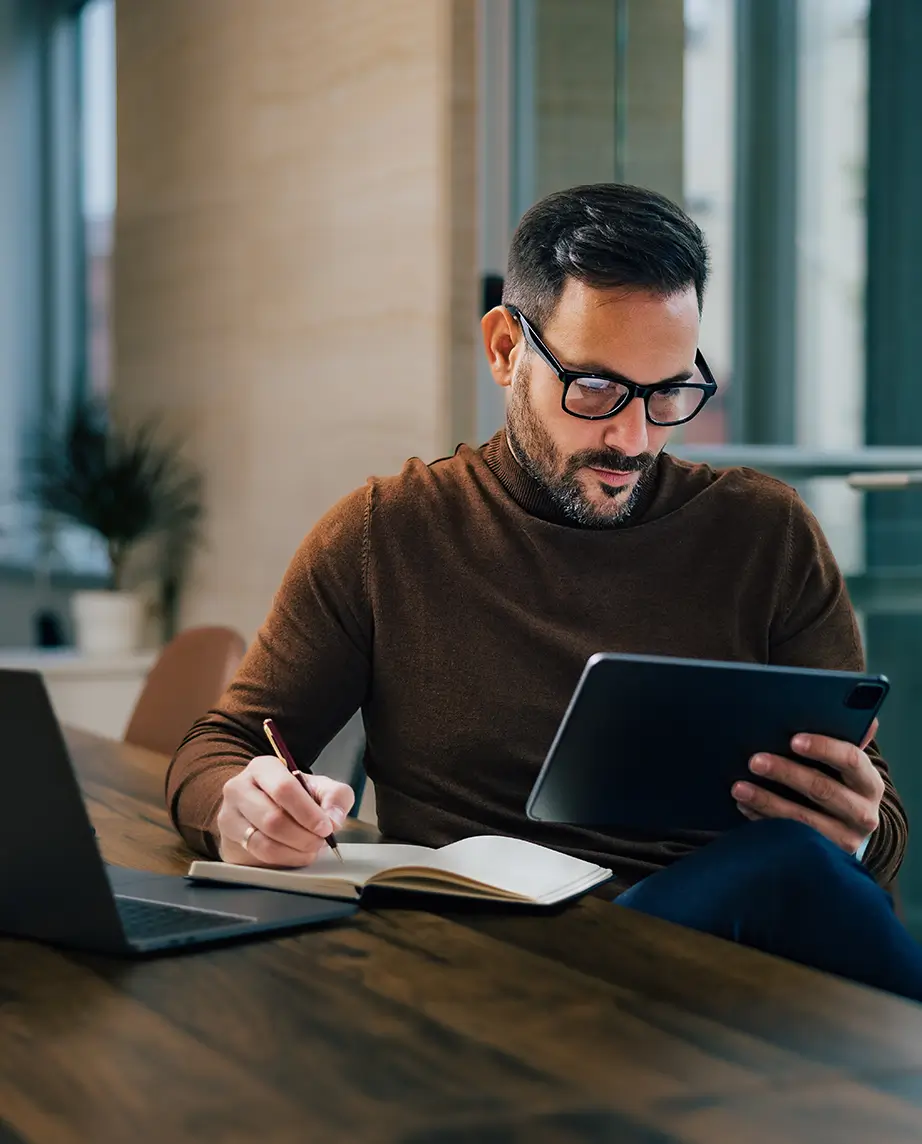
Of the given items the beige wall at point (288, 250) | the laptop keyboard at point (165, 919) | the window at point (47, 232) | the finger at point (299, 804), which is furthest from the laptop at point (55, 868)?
the window at point (47, 232)

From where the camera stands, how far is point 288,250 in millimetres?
3691

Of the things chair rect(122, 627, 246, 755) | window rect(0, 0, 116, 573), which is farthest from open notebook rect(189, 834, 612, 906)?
window rect(0, 0, 116, 573)

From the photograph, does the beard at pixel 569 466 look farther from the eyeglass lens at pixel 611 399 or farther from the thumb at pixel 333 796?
the thumb at pixel 333 796

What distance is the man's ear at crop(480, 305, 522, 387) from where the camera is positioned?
5.66 ft

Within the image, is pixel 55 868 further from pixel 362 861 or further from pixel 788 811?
pixel 788 811

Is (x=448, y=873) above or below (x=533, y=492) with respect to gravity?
below

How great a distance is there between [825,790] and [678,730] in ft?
0.50

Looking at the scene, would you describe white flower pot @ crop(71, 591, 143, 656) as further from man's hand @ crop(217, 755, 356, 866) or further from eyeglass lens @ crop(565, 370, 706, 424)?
man's hand @ crop(217, 755, 356, 866)

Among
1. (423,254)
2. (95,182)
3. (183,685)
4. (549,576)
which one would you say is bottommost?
(183,685)

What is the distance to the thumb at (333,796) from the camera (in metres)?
1.26

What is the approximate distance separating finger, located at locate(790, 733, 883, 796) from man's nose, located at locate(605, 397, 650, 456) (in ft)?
1.51

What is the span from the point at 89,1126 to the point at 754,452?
2216 millimetres

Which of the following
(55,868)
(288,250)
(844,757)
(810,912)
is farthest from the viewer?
(288,250)

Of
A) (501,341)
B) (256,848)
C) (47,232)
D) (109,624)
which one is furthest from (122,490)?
(256,848)
